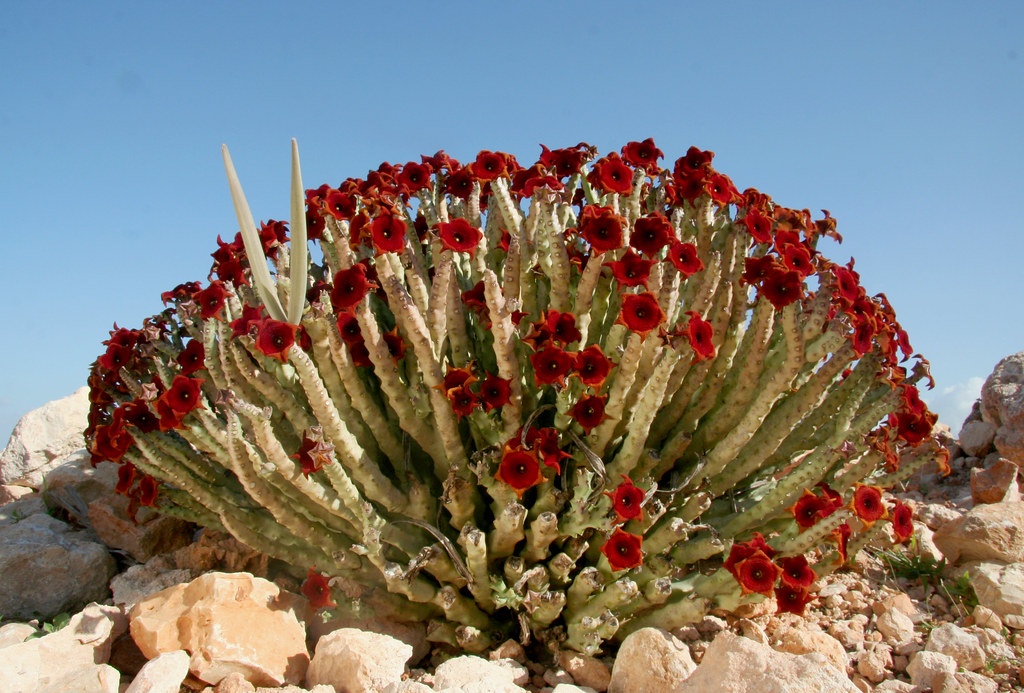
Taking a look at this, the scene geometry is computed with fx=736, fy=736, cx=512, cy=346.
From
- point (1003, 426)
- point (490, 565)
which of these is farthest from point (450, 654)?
point (1003, 426)

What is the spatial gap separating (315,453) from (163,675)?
3.57 ft

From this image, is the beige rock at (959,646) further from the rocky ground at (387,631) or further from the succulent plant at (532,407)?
the succulent plant at (532,407)

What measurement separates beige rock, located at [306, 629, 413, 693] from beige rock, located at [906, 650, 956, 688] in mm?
2302

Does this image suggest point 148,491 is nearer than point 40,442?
Yes

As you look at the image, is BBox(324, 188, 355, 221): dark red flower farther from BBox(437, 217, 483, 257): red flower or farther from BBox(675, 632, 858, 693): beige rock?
BBox(675, 632, 858, 693): beige rock

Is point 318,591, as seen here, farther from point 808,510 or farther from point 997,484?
point 997,484

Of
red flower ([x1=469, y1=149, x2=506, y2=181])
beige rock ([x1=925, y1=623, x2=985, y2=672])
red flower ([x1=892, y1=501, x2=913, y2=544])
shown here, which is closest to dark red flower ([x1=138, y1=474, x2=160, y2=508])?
red flower ([x1=469, y1=149, x2=506, y2=181])

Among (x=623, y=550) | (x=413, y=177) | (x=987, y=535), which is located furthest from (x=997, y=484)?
(x=413, y=177)

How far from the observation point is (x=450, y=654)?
3.70 metres

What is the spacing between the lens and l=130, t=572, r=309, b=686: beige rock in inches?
129

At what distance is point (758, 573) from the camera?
3.25 metres

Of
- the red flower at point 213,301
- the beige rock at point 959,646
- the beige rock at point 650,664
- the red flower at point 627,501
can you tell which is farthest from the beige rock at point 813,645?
the red flower at point 213,301

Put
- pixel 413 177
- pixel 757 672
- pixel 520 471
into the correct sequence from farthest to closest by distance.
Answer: pixel 413 177, pixel 520 471, pixel 757 672

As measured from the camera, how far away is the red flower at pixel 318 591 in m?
3.48
